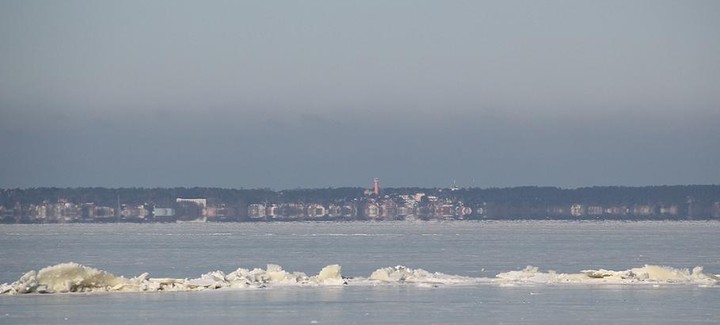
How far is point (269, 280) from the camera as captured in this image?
35.3 metres

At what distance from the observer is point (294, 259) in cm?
6384

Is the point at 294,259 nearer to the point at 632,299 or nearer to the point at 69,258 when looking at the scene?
the point at 69,258

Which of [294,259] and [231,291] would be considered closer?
[231,291]

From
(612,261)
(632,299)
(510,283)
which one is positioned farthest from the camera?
(612,261)

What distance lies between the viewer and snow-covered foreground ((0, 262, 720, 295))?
32.4 meters

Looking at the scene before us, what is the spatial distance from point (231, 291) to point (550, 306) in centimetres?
809

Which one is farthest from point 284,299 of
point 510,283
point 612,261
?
point 612,261

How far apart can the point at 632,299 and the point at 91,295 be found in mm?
12041

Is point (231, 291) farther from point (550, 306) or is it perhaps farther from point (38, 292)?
point (550, 306)

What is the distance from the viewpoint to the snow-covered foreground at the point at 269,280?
32.4 meters

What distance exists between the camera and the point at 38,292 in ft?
105

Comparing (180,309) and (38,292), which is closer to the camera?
(180,309)

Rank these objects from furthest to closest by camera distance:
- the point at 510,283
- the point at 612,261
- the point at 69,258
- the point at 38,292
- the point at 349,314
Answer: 1. the point at 69,258
2. the point at 612,261
3. the point at 510,283
4. the point at 38,292
5. the point at 349,314

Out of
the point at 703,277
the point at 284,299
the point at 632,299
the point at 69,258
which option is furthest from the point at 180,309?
the point at 69,258
